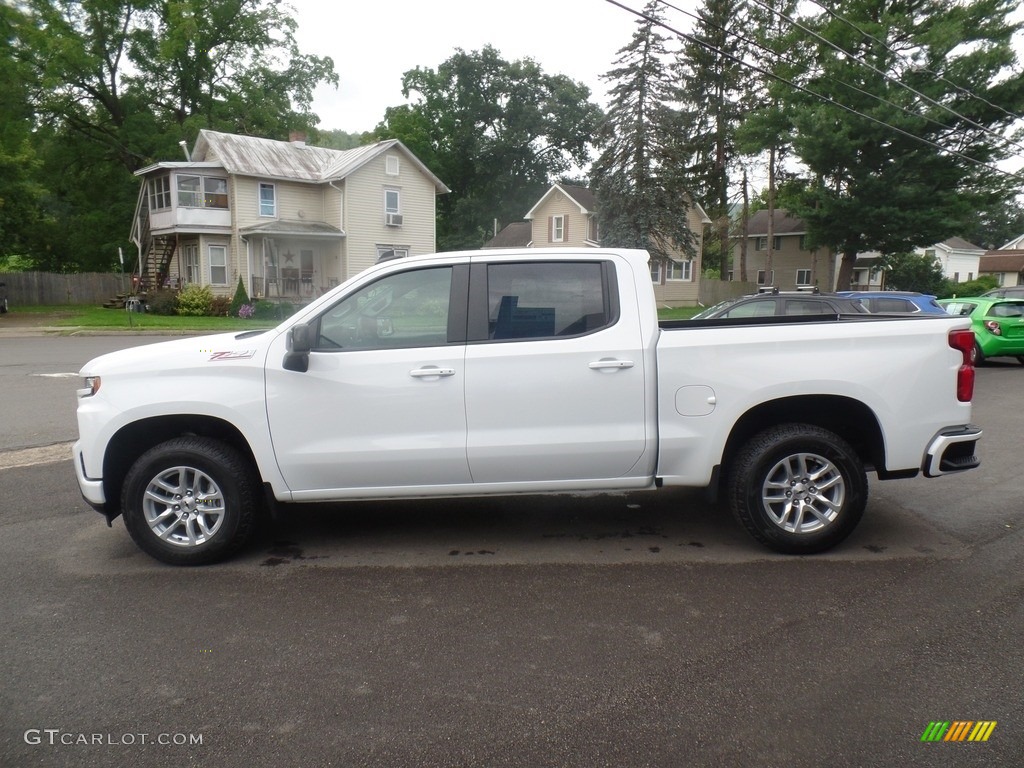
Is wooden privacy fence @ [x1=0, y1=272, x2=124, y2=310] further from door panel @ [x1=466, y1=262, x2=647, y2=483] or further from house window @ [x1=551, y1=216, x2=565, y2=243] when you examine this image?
door panel @ [x1=466, y1=262, x2=647, y2=483]

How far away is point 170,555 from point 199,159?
129ft

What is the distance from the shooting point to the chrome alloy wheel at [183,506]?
198 inches

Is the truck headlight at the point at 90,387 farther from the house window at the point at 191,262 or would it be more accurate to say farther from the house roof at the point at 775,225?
the house roof at the point at 775,225

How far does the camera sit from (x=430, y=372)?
16.1 ft

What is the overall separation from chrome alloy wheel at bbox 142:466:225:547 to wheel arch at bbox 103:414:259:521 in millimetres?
274

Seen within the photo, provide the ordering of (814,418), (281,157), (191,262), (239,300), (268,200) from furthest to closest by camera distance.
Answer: (281,157) → (191,262) → (268,200) → (239,300) → (814,418)

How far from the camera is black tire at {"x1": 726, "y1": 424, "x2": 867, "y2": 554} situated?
509 centimetres

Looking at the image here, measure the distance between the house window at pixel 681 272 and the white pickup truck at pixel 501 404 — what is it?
142ft

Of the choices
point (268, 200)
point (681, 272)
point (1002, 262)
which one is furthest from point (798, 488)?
point (1002, 262)

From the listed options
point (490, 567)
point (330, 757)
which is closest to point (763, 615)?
point (490, 567)

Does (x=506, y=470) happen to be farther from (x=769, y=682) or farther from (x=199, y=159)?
(x=199, y=159)

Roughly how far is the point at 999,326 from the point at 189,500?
17525 millimetres

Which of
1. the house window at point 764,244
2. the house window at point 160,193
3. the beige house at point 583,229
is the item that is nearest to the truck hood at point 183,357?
the house window at point 160,193

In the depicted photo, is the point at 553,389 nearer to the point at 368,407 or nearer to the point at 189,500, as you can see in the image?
the point at 368,407
